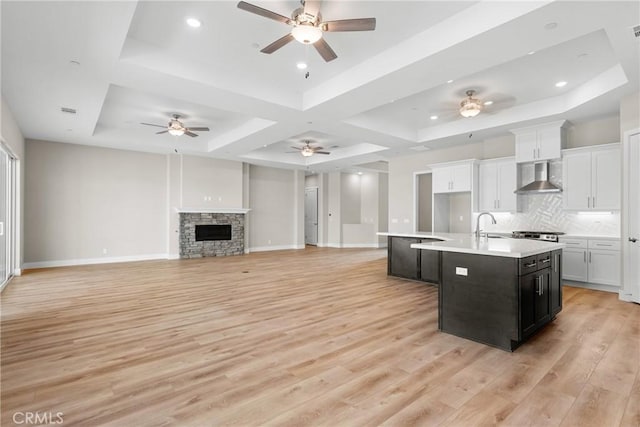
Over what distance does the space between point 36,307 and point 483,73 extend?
6.95m

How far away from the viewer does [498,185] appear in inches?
258

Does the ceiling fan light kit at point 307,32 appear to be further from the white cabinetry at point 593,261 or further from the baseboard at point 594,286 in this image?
the baseboard at point 594,286

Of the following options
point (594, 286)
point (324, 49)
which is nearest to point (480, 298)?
point (324, 49)

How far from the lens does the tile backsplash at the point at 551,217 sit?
5421 millimetres

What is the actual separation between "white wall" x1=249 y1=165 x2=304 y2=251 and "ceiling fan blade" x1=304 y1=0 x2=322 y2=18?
8371mm

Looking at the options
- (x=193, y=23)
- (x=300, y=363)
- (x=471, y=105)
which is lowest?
(x=300, y=363)

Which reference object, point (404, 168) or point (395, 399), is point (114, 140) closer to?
point (404, 168)

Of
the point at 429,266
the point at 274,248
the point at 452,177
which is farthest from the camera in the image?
the point at 274,248

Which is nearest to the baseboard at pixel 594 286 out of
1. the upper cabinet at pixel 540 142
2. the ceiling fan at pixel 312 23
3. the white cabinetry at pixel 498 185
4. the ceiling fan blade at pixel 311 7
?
the white cabinetry at pixel 498 185

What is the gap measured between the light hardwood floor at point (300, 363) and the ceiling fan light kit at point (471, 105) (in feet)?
10.3

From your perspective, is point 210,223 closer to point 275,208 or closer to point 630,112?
point 275,208

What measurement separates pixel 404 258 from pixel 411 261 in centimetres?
16

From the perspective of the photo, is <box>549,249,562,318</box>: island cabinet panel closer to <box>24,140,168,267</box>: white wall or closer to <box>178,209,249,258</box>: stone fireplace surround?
<box>178,209,249,258</box>: stone fireplace surround

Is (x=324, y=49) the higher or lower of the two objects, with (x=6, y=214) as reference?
higher
